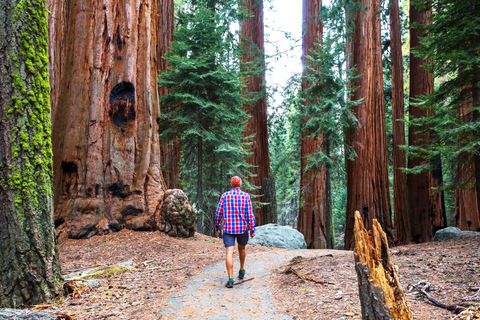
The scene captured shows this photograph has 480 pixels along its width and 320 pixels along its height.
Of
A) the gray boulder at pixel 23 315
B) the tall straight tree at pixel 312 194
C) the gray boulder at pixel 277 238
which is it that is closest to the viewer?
the gray boulder at pixel 23 315

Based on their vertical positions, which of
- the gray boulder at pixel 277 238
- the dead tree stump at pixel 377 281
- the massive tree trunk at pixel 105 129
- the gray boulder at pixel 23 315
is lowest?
the gray boulder at pixel 277 238

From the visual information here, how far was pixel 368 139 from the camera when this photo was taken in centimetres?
1112

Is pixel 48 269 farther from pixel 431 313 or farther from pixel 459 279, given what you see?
pixel 459 279

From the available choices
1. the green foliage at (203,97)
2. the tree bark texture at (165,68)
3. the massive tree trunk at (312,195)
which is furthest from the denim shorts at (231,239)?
the massive tree trunk at (312,195)

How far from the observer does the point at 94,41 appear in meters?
8.11

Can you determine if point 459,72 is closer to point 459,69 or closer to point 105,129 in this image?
point 459,69

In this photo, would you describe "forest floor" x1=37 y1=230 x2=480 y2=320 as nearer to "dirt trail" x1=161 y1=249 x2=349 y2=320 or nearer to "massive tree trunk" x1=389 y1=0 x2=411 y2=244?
"dirt trail" x1=161 y1=249 x2=349 y2=320

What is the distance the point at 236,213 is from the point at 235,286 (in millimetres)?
1102

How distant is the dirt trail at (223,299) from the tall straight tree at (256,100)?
804 cm

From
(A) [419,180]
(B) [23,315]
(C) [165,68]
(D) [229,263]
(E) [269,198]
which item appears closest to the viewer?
(B) [23,315]

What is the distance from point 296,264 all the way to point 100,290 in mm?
3275

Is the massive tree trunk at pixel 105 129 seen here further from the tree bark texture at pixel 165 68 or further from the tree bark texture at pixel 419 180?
Result: the tree bark texture at pixel 419 180

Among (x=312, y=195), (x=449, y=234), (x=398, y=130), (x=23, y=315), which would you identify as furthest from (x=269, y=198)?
(x=23, y=315)

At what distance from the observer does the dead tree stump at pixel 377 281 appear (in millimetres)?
2717
